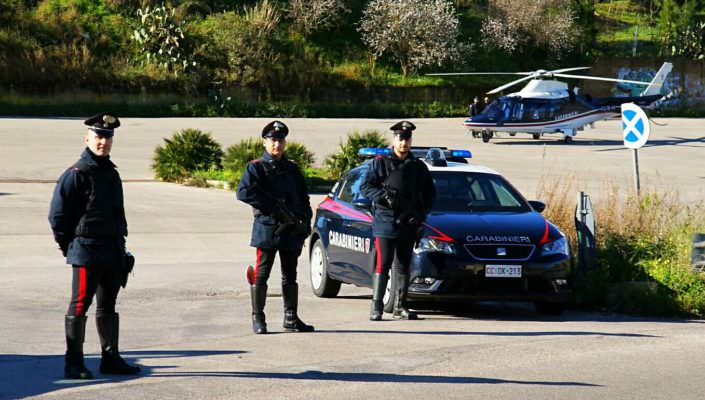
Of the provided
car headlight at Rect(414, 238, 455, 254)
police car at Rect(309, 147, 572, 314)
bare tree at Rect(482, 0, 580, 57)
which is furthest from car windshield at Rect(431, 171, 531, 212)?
bare tree at Rect(482, 0, 580, 57)

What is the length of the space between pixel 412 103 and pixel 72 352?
55.9 metres

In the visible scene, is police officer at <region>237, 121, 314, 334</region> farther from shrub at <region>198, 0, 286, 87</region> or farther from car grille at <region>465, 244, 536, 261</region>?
shrub at <region>198, 0, 286, 87</region>

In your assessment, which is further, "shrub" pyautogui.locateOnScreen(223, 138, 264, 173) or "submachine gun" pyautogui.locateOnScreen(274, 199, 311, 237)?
"shrub" pyautogui.locateOnScreen(223, 138, 264, 173)

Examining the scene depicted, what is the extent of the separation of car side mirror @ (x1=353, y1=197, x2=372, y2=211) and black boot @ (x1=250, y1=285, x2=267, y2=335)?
2.36m

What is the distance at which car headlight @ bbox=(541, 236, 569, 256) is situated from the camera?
12.2m

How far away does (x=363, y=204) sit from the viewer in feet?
42.8

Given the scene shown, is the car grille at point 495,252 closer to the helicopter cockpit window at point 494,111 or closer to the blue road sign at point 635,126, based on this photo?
the blue road sign at point 635,126

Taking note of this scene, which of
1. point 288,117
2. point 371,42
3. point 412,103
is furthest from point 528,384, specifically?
point 371,42

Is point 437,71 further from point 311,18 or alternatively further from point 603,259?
point 603,259

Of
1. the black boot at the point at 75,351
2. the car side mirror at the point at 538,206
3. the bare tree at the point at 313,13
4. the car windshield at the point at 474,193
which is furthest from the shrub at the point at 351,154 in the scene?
the bare tree at the point at 313,13

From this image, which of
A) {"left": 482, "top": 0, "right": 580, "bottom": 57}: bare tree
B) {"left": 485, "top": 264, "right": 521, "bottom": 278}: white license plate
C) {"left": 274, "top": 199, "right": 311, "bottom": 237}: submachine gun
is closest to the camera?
{"left": 274, "top": 199, "right": 311, "bottom": 237}: submachine gun

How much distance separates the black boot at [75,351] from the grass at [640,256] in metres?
6.51

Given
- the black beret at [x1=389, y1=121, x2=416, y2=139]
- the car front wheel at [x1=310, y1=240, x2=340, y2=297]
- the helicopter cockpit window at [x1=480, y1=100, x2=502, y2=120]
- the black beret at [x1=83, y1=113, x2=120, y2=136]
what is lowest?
the helicopter cockpit window at [x1=480, y1=100, x2=502, y2=120]

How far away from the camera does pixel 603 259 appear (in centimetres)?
1396
